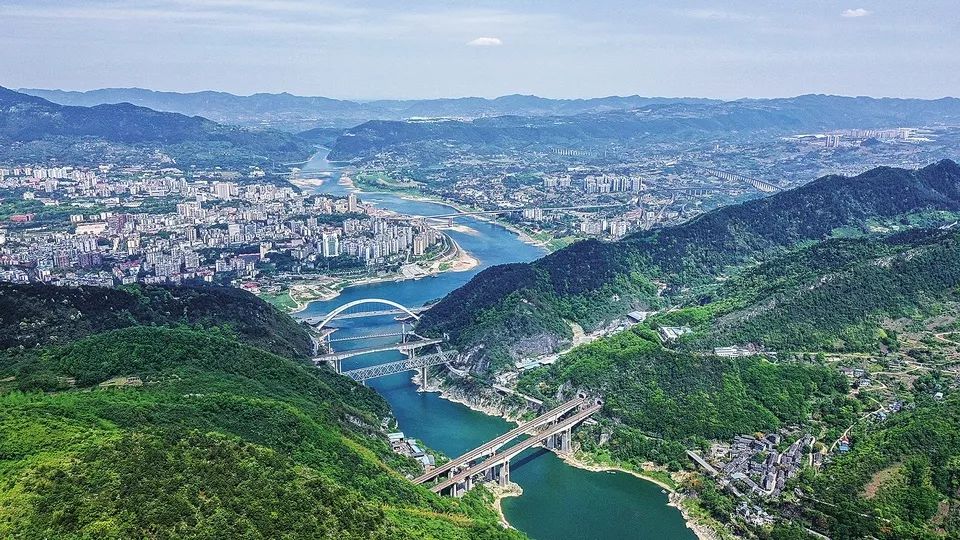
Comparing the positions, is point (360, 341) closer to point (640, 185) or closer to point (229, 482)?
point (229, 482)

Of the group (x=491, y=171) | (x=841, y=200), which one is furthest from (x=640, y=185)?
(x=841, y=200)

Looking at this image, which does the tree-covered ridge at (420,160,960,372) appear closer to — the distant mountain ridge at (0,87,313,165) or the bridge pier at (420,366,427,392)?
the bridge pier at (420,366,427,392)

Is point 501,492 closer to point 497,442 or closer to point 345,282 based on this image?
point 497,442

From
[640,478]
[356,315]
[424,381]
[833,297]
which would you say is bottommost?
[640,478]

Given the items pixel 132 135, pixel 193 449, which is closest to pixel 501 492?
pixel 193 449

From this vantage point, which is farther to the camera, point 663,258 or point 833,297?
point 663,258

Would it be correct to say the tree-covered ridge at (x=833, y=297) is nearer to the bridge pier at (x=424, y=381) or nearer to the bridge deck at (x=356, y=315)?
the bridge pier at (x=424, y=381)
